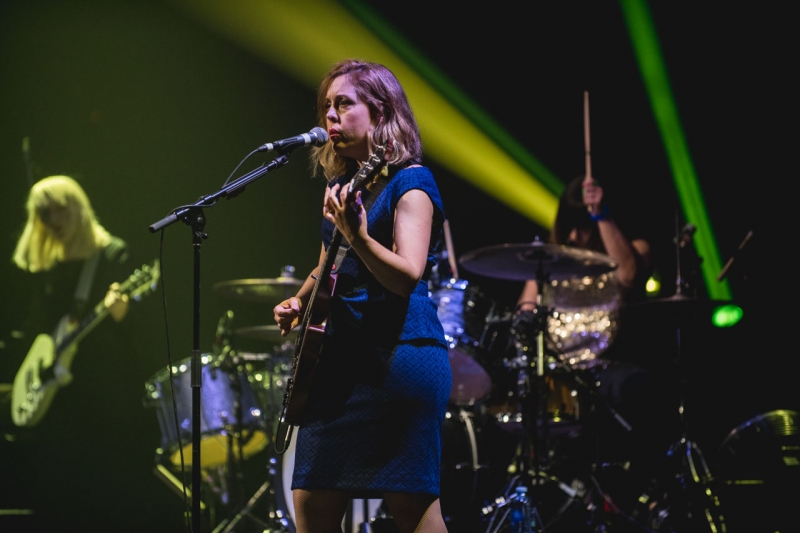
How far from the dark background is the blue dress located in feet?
9.65

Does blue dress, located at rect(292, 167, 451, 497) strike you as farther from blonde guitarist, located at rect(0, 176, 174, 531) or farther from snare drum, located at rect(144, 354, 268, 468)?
blonde guitarist, located at rect(0, 176, 174, 531)

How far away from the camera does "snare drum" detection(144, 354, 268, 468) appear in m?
5.00

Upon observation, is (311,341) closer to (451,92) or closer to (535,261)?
(535,261)

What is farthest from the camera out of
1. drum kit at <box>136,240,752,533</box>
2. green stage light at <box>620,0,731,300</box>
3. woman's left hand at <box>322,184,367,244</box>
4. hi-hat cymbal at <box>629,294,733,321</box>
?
green stage light at <box>620,0,731,300</box>

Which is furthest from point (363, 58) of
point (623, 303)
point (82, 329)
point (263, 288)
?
point (82, 329)

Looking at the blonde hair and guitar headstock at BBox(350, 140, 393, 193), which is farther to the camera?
the blonde hair

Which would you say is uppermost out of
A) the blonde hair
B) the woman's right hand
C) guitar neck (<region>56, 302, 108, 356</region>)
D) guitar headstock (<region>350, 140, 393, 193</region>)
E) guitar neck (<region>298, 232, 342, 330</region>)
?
the blonde hair

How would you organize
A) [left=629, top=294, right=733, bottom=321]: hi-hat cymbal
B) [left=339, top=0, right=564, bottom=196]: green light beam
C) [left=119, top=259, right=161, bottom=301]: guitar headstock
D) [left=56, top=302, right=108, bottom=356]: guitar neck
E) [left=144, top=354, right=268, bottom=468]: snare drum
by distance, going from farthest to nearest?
[left=56, top=302, right=108, bottom=356]: guitar neck
[left=339, top=0, right=564, bottom=196]: green light beam
[left=119, top=259, right=161, bottom=301]: guitar headstock
[left=144, top=354, right=268, bottom=468]: snare drum
[left=629, top=294, right=733, bottom=321]: hi-hat cymbal

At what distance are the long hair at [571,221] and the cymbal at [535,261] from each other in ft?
2.08

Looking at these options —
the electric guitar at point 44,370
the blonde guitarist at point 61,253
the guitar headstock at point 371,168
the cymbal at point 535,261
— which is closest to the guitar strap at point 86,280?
the blonde guitarist at point 61,253

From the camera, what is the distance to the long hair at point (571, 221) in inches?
209

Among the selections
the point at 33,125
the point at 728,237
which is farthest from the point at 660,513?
the point at 33,125

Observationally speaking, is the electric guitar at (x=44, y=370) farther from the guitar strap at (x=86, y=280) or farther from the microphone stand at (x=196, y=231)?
the microphone stand at (x=196, y=231)

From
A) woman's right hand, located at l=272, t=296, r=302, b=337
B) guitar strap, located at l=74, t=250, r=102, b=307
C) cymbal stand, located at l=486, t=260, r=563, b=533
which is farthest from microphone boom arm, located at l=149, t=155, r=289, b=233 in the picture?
guitar strap, located at l=74, t=250, r=102, b=307
